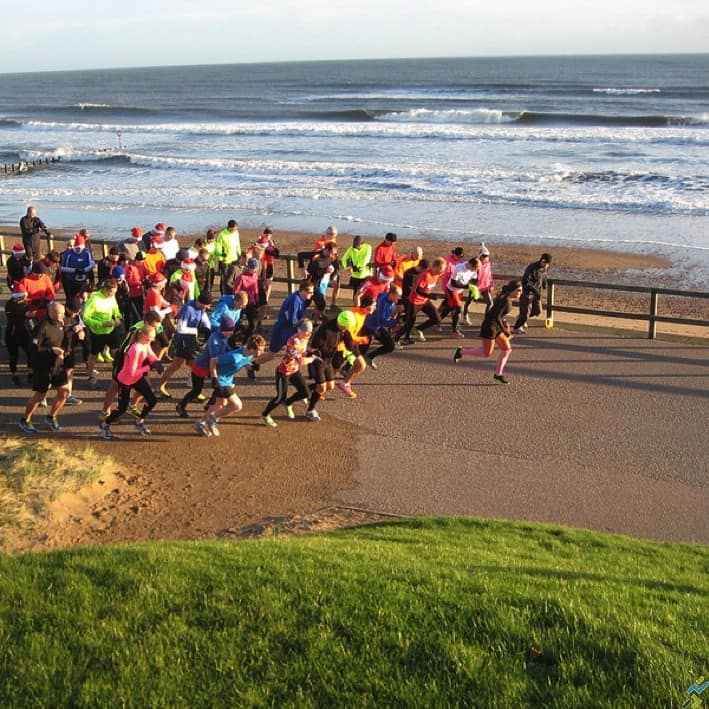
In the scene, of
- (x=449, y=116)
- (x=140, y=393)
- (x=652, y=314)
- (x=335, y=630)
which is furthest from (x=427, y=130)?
(x=335, y=630)

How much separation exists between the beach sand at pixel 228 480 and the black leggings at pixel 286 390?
0.31 m

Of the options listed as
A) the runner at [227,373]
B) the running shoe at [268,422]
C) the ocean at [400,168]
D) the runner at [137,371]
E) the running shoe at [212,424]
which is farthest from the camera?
the ocean at [400,168]

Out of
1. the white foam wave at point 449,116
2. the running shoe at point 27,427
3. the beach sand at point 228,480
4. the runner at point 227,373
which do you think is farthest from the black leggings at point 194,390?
the white foam wave at point 449,116

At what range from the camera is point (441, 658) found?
201 inches

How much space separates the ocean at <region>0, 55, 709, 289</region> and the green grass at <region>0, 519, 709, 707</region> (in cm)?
1633

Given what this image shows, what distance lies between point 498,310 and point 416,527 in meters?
4.84

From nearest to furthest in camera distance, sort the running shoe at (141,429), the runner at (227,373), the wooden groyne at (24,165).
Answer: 1. the runner at (227,373)
2. the running shoe at (141,429)
3. the wooden groyne at (24,165)

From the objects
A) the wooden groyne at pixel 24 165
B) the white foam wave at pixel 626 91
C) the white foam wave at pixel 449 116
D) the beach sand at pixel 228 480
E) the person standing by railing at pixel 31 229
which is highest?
the white foam wave at pixel 626 91

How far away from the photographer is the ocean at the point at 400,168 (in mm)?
28656

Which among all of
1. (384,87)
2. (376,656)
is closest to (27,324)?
(376,656)

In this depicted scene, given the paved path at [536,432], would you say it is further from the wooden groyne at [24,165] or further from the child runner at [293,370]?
the wooden groyne at [24,165]

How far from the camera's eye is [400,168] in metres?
40.1

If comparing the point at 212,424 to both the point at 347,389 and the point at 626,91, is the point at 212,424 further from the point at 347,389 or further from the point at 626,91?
the point at 626,91

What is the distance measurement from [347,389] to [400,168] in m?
29.3
